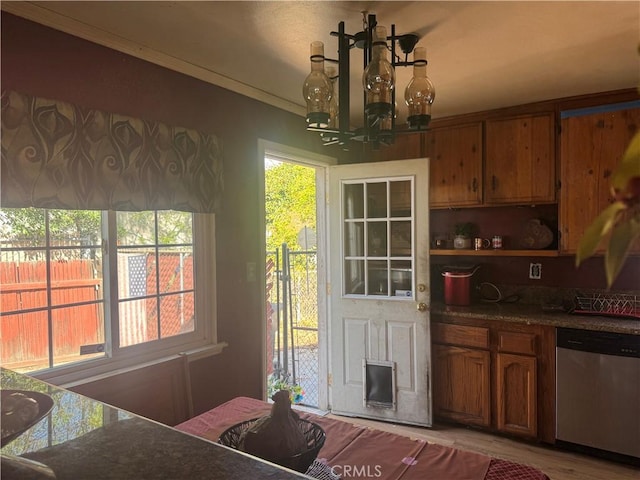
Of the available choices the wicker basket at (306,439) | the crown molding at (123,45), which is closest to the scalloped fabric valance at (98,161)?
the crown molding at (123,45)

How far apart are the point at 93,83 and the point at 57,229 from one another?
0.68 metres

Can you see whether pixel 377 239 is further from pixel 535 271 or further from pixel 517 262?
pixel 535 271

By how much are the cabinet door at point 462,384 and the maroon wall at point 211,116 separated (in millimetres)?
1391

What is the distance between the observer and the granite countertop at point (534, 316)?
2617mm

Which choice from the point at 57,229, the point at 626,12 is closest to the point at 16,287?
the point at 57,229

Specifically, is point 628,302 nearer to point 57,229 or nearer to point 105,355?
point 105,355

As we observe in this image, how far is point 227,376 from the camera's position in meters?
2.61

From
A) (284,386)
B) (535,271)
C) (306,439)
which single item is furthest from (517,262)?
(306,439)

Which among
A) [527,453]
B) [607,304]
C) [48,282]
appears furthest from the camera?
[607,304]

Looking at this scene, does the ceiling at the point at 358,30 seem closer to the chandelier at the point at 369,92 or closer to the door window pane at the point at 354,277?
the chandelier at the point at 369,92

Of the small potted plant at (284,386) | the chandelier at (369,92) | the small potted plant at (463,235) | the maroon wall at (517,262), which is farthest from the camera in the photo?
the small potted plant at (284,386)

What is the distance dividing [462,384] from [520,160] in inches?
68.1

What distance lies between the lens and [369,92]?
5.15ft

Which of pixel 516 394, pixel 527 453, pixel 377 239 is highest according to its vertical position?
pixel 377 239
